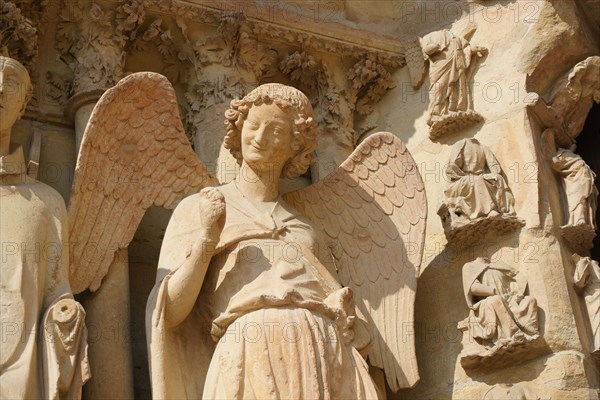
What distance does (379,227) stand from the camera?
24.7ft

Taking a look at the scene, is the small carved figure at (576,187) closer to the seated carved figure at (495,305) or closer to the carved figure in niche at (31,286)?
the seated carved figure at (495,305)

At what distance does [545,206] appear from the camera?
7.64 metres

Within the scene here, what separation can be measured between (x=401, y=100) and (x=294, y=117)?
158 cm

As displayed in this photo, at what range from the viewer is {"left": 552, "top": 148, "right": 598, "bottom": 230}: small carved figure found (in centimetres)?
766

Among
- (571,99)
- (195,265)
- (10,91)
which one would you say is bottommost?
(195,265)

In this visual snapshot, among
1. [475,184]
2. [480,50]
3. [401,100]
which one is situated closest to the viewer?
[475,184]

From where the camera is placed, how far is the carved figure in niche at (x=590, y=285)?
743 cm

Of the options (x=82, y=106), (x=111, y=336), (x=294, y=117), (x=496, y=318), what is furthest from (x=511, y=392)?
(x=82, y=106)

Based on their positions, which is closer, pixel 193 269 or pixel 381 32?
pixel 193 269

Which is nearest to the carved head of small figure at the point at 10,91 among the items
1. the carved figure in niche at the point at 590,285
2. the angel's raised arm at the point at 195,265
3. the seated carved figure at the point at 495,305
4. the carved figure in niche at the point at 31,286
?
the carved figure in niche at the point at 31,286

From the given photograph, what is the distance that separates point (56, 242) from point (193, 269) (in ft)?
2.11

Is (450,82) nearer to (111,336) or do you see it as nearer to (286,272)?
(286,272)

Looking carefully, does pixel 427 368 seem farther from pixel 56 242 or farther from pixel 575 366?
pixel 56 242

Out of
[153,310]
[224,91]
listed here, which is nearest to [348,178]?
[224,91]
